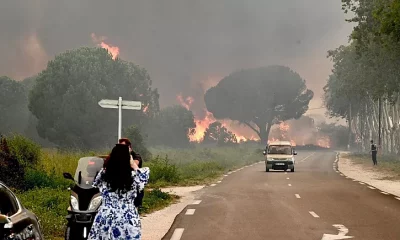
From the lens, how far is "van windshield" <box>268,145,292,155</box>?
145ft

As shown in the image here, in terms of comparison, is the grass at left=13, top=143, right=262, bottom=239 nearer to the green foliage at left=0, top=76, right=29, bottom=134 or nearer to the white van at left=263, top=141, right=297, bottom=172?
the white van at left=263, top=141, right=297, bottom=172

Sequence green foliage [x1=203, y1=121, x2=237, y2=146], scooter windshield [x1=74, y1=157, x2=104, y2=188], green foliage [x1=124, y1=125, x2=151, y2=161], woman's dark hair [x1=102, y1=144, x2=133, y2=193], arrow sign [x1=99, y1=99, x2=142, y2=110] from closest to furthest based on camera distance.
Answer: woman's dark hair [x1=102, y1=144, x2=133, y2=193] < scooter windshield [x1=74, y1=157, x2=104, y2=188] < arrow sign [x1=99, y1=99, x2=142, y2=110] < green foliage [x1=124, y1=125, x2=151, y2=161] < green foliage [x1=203, y1=121, x2=237, y2=146]

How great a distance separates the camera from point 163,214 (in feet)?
56.7

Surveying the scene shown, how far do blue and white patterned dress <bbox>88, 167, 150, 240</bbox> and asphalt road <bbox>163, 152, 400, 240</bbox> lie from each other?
5211mm

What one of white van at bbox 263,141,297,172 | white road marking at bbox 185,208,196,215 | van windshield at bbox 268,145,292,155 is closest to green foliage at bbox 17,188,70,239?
white road marking at bbox 185,208,196,215

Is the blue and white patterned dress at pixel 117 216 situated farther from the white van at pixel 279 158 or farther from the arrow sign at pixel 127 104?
the white van at pixel 279 158

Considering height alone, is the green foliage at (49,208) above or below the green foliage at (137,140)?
below

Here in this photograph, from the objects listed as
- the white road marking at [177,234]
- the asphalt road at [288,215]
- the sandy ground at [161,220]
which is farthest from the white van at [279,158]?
the white road marking at [177,234]

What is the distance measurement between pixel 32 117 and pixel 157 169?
5907cm

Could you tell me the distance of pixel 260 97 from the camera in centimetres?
12738

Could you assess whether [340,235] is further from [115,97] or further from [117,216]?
[115,97]

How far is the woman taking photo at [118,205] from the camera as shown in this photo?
24.9ft

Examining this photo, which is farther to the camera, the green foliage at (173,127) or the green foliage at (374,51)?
the green foliage at (173,127)

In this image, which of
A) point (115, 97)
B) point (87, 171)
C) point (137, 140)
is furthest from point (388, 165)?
point (87, 171)
